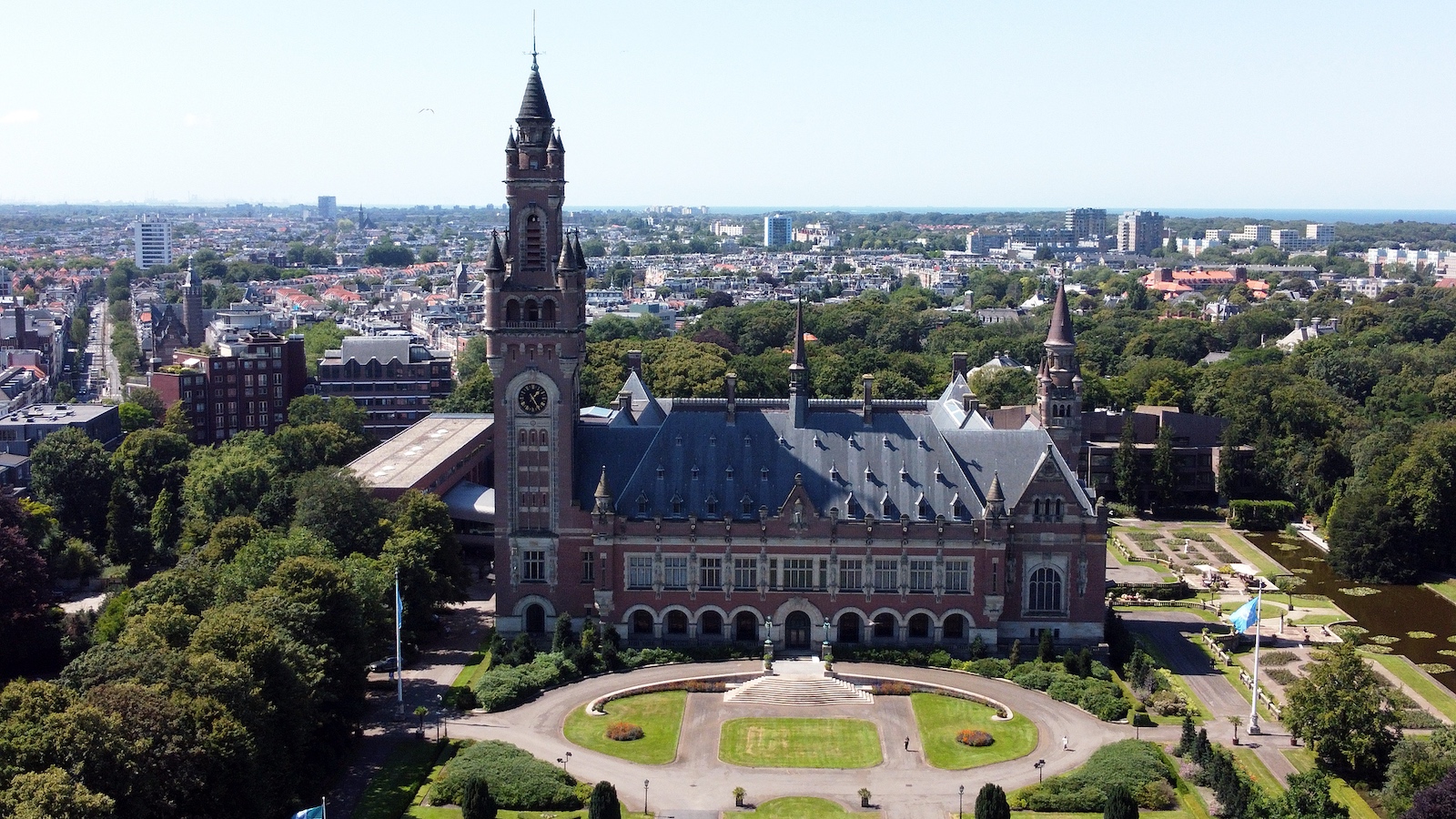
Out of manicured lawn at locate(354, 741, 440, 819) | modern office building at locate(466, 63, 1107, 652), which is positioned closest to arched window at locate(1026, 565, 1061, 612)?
modern office building at locate(466, 63, 1107, 652)

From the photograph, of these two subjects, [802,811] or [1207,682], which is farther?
[1207,682]

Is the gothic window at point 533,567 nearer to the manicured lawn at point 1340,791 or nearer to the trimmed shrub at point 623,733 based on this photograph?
the trimmed shrub at point 623,733

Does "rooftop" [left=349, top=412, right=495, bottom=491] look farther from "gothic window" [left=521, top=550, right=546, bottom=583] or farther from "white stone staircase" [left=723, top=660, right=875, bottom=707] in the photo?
"white stone staircase" [left=723, top=660, right=875, bottom=707]

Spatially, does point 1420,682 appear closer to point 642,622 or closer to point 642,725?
point 642,622

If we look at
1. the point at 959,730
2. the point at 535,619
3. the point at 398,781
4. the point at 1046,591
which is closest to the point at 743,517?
the point at 535,619

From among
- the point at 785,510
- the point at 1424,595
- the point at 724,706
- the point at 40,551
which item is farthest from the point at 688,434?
the point at 1424,595

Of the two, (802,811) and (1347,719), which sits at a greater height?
(1347,719)

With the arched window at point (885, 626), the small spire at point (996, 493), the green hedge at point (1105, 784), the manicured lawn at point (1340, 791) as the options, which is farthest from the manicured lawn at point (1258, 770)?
the arched window at point (885, 626)
